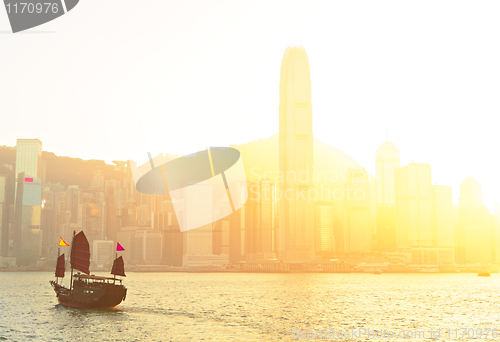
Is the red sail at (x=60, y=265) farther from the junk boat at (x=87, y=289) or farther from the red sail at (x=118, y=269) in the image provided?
the red sail at (x=118, y=269)

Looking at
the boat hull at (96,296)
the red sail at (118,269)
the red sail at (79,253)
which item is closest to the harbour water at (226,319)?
the boat hull at (96,296)

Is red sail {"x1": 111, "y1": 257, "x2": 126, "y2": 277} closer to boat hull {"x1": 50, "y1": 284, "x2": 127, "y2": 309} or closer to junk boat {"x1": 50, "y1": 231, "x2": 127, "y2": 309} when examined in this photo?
junk boat {"x1": 50, "y1": 231, "x2": 127, "y2": 309}

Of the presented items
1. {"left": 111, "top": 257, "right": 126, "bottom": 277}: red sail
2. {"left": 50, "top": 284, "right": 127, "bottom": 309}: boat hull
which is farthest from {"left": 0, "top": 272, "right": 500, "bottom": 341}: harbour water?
{"left": 111, "top": 257, "right": 126, "bottom": 277}: red sail

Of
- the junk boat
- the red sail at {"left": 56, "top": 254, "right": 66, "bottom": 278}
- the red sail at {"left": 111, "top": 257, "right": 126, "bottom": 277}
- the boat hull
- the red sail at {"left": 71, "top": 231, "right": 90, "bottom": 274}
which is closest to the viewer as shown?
the boat hull

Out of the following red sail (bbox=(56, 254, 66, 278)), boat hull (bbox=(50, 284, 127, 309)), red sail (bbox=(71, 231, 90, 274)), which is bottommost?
boat hull (bbox=(50, 284, 127, 309))

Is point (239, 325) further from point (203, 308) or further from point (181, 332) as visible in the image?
point (203, 308)

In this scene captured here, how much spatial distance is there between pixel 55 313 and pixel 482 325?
76.8 m

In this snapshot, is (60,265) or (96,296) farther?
(60,265)

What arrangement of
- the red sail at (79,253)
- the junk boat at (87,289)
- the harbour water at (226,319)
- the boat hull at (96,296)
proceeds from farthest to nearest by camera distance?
1. the red sail at (79,253)
2. the junk boat at (87,289)
3. the boat hull at (96,296)
4. the harbour water at (226,319)

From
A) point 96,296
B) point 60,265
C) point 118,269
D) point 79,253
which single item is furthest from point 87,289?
point 60,265

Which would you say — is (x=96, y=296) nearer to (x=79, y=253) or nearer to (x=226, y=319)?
(x=79, y=253)

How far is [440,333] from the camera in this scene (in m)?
81.8

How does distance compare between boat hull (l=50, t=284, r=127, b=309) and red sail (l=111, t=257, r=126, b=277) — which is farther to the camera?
red sail (l=111, t=257, r=126, b=277)

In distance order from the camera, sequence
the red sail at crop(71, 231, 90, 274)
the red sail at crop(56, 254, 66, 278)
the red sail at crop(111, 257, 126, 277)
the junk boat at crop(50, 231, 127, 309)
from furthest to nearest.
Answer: the red sail at crop(56, 254, 66, 278)
the red sail at crop(71, 231, 90, 274)
the red sail at crop(111, 257, 126, 277)
the junk boat at crop(50, 231, 127, 309)
